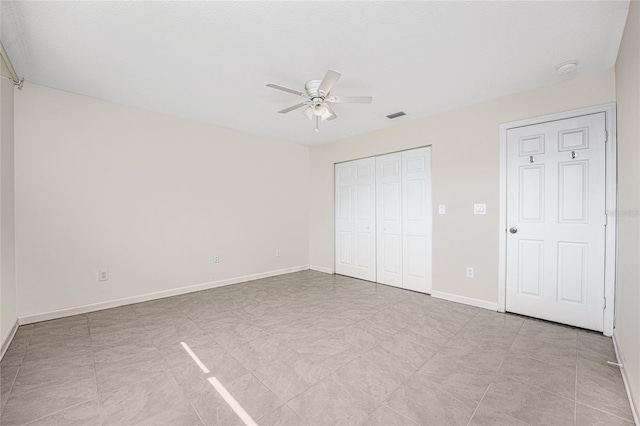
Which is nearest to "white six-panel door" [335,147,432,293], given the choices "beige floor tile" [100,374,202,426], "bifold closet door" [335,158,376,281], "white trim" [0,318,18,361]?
"bifold closet door" [335,158,376,281]

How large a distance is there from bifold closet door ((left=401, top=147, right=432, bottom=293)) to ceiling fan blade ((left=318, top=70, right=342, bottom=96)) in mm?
1993

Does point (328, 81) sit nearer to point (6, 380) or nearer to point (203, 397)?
point (203, 397)

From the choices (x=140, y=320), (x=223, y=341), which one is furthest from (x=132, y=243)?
(x=223, y=341)

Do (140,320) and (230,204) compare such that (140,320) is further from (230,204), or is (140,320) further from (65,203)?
(230,204)

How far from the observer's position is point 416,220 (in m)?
4.04

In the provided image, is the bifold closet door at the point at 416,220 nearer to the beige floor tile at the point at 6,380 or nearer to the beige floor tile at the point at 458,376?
the beige floor tile at the point at 458,376

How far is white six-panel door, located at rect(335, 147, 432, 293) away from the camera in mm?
3984

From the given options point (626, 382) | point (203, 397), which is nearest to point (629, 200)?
point (626, 382)

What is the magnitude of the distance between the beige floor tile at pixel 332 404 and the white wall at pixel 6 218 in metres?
2.55

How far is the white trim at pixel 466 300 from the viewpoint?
10.7ft

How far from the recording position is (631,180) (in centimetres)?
182

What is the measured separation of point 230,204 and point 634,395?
4549 mm

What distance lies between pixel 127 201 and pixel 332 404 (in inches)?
133

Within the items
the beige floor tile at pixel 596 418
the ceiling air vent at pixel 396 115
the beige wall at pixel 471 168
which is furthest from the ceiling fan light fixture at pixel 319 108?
the beige floor tile at pixel 596 418
